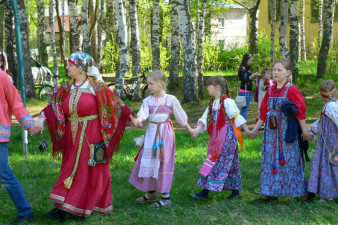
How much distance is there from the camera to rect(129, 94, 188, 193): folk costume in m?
6.45

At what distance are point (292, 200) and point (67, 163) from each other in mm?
2893

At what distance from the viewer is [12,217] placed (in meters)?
6.00

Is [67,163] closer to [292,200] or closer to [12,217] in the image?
[12,217]

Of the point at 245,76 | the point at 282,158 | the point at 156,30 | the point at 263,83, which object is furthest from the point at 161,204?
the point at 156,30

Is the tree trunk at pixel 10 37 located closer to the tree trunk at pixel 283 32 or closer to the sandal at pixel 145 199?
the tree trunk at pixel 283 32

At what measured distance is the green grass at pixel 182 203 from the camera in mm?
5647

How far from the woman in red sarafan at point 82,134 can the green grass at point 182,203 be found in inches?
9.7

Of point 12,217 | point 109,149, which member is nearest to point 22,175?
point 12,217

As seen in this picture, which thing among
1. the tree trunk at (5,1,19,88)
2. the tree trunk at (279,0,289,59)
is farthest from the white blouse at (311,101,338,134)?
the tree trunk at (5,1,19,88)

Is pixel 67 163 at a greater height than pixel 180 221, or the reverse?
pixel 67 163

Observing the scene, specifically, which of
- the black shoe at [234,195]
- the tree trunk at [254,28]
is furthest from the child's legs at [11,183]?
the tree trunk at [254,28]

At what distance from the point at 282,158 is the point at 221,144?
831 mm

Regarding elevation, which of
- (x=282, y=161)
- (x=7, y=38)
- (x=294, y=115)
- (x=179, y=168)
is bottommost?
(x=179, y=168)

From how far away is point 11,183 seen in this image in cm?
555
